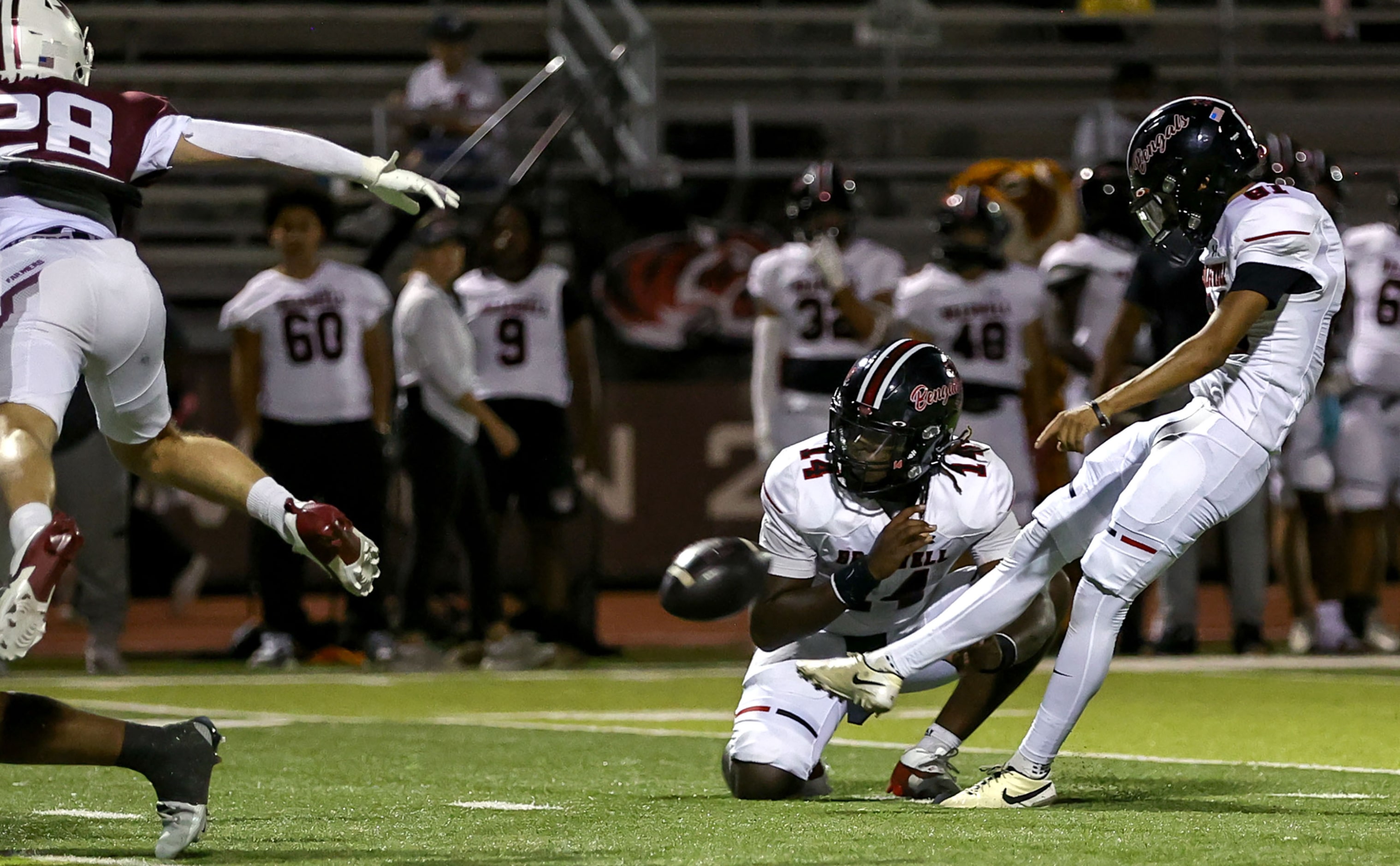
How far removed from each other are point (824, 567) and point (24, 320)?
1.99 meters

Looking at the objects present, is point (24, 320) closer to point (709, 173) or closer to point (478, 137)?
point (478, 137)

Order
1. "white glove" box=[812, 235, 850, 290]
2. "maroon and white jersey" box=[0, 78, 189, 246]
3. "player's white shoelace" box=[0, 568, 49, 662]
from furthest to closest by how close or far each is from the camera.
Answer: "white glove" box=[812, 235, 850, 290], "maroon and white jersey" box=[0, 78, 189, 246], "player's white shoelace" box=[0, 568, 49, 662]

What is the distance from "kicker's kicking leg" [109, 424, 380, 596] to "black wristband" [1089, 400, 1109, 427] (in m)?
1.59

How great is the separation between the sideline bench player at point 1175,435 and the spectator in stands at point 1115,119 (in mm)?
6898

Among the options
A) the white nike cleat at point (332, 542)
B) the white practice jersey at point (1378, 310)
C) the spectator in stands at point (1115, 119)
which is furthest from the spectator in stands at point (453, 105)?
the white nike cleat at point (332, 542)

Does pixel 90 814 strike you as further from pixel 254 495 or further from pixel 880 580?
pixel 880 580

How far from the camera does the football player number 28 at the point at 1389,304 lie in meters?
9.30

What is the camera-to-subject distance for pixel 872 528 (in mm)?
4934

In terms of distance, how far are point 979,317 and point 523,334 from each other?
199cm

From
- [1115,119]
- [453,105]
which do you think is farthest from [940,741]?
[1115,119]

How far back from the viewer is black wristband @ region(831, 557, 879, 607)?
4.68 metres

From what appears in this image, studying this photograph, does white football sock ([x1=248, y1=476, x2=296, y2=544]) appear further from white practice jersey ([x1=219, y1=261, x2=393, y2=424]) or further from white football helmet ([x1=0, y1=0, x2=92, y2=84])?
white practice jersey ([x1=219, y1=261, x2=393, y2=424])

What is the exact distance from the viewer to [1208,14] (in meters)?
14.4

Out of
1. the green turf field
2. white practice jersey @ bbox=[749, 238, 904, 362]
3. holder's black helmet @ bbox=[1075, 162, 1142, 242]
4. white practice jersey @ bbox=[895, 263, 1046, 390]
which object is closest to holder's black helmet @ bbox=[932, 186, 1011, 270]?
white practice jersey @ bbox=[895, 263, 1046, 390]
